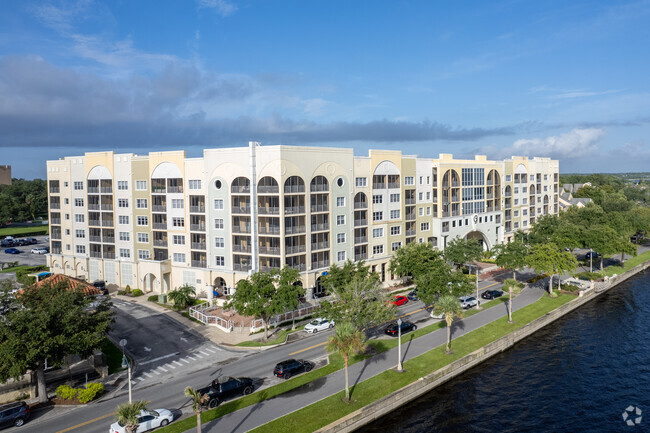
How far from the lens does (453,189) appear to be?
96750 mm

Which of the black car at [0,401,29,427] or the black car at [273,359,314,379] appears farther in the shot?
the black car at [273,359,314,379]

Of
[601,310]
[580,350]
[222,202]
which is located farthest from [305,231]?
[601,310]

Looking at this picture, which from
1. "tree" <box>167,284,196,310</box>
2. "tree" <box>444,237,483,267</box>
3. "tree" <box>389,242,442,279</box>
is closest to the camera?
"tree" <box>167,284,196,310</box>

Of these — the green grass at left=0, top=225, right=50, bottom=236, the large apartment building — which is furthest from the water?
the green grass at left=0, top=225, right=50, bottom=236

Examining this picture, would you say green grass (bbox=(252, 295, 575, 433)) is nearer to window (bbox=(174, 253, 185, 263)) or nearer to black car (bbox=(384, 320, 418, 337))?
black car (bbox=(384, 320, 418, 337))

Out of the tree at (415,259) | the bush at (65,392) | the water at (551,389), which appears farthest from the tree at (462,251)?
the bush at (65,392)

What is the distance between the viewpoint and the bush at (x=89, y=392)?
131ft

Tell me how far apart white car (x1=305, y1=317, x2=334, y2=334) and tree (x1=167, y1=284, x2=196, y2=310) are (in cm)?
2097

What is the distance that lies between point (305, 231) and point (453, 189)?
40572mm

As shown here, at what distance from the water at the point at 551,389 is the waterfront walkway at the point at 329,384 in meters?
4.75

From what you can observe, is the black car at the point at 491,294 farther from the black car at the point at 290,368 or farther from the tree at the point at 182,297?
the tree at the point at 182,297

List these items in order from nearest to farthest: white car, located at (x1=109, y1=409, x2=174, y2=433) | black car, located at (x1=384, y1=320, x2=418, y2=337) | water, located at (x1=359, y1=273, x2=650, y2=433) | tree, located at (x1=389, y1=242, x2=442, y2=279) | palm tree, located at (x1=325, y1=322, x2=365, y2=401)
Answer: white car, located at (x1=109, y1=409, x2=174, y2=433) < palm tree, located at (x1=325, y1=322, x2=365, y2=401) < water, located at (x1=359, y1=273, x2=650, y2=433) < black car, located at (x1=384, y1=320, x2=418, y2=337) < tree, located at (x1=389, y1=242, x2=442, y2=279)

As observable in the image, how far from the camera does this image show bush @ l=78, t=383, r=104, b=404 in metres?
40.0

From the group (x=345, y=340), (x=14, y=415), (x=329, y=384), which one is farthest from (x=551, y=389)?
(x=14, y=415)
